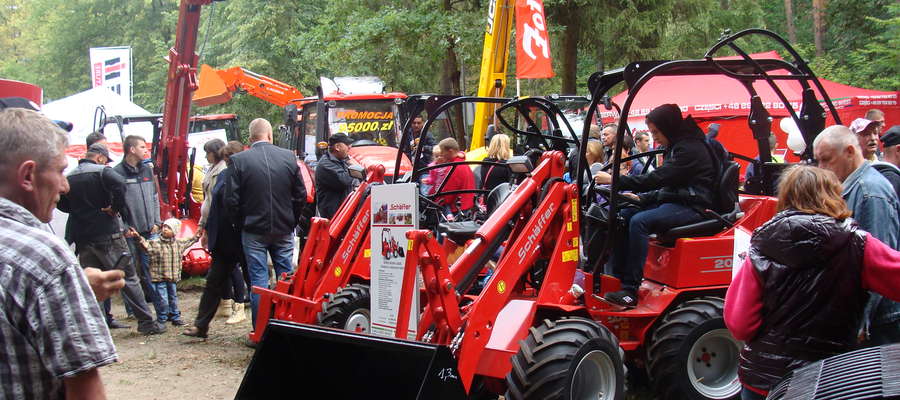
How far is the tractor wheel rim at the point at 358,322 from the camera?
6516 mm

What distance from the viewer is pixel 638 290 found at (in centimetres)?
584

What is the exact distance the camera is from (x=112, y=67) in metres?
27.3

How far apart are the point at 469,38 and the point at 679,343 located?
13.9 meters

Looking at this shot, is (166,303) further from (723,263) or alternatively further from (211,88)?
(211,88)

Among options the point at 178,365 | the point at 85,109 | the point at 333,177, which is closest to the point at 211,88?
the point at 85,109

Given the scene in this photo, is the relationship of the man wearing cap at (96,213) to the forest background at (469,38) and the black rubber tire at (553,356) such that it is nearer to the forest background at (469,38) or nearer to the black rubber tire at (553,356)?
the black rubber tire at (553,356)

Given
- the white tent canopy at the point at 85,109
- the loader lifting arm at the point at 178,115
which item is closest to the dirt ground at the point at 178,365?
the loader lifting arm at the point at 178,115

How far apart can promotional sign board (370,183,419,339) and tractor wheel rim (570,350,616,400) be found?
47.7 inches

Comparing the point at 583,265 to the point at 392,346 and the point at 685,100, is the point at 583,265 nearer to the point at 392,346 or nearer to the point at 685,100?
the point at 392,346

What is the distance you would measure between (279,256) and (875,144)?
5.23 m


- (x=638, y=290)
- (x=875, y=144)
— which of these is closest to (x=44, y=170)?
(x=638, y=290)

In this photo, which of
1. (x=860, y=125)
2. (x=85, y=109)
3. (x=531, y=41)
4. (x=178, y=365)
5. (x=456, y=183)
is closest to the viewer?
(x=860, y=125)

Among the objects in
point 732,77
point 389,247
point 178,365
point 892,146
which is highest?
point 732,77

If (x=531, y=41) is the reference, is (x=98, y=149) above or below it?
below
